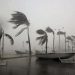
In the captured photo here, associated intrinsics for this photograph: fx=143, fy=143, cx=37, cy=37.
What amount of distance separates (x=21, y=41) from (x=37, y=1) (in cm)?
46

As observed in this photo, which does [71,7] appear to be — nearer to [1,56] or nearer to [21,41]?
[21,41]

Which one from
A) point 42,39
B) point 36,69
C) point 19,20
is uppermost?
point 19,20

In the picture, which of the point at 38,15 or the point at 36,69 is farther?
the point at 38,15

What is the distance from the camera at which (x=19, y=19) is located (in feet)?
4.98

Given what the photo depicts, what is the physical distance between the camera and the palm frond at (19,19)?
4.91 ft

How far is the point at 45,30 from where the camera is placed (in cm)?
153

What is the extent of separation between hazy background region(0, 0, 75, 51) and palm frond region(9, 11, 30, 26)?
0.11 feet

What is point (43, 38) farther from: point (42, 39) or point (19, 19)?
point (19, 19)

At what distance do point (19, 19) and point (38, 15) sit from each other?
21cm

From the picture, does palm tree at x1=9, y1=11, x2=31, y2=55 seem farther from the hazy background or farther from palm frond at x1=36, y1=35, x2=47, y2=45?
palm frond at x1=36, y1=35, x2=47, y2=45

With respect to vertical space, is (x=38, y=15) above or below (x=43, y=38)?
above

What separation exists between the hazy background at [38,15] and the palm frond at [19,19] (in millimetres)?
33

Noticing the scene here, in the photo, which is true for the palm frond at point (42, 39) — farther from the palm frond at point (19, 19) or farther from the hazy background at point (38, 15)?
the palm frond at point (19, 19)

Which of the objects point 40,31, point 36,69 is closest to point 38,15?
point 40,31
